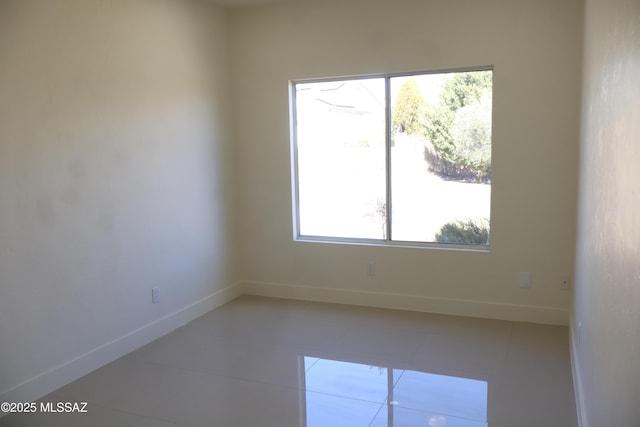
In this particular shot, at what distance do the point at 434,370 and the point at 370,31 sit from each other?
281cm

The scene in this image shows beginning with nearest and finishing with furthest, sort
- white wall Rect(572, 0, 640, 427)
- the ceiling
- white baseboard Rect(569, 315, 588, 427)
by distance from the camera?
white wall Rect(572, 0, 640, 427)
white baseboard Rect(569, 315, 588, 427)
the ceiling

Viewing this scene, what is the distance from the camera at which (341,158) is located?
4746 millimetres

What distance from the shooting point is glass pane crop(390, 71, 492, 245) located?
13.6 feet

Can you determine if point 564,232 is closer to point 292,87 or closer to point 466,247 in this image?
point 466,247

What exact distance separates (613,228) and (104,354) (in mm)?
3211

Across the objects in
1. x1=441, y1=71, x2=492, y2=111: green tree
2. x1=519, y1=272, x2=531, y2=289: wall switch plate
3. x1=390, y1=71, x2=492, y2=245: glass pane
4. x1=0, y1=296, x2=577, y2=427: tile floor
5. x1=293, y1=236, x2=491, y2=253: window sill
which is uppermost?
x1=441, y1=71, x2=492, y2=111: green tree

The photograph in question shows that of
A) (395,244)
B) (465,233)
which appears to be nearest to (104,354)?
(395,244)

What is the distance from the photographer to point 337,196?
4.80 metres

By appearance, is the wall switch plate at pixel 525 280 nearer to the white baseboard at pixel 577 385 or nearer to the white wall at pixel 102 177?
the white baseboard at pixel 577 385

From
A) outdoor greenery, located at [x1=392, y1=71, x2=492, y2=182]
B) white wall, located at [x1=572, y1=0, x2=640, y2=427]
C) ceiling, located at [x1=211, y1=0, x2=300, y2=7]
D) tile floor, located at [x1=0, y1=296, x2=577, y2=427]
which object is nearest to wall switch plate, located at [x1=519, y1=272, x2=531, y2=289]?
tile floor, located at [x1=0, y1=296, x2=577, y2=427]

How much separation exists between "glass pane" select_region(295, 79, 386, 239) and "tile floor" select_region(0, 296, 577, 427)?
3.14 feet

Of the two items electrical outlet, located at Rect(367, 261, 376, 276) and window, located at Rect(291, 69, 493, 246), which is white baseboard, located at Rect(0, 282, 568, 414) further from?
window, located at Rect(291, 69, 493, 246)

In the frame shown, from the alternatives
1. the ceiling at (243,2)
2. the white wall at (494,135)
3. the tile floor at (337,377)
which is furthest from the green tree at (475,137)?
the ceiling at (243,2)

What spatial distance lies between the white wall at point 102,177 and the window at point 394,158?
894mm
